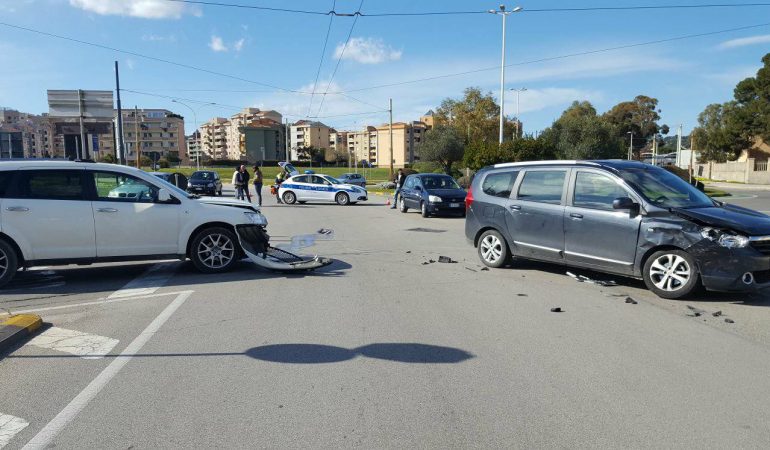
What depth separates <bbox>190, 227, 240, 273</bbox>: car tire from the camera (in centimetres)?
865

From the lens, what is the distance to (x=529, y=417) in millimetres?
3633

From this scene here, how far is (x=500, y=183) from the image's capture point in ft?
30.5

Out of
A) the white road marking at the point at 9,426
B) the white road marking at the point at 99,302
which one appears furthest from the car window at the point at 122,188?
the white road marking at the point at 9,426

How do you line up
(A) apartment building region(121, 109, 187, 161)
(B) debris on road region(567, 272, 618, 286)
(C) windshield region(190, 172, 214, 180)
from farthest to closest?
(A) apartment building region(121, 109, 187, 161), (C) windshield region(190, 172, 214, 180), (B) debris on road region(567, 272, 618, 286)

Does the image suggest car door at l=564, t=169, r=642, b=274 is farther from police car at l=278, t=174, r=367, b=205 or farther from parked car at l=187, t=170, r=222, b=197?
parked car at l=187, t=170, r=222, b=197

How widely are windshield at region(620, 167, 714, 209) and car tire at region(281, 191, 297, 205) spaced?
21559mm

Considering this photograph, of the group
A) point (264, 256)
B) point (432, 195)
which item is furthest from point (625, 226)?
point (432, 195)

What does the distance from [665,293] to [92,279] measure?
27.3ft

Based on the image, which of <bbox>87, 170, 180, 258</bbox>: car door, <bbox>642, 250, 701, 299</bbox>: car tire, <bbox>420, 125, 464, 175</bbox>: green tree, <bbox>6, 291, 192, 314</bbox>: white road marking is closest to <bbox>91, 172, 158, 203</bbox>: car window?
<bbox>87, 170, 180, 258</bbox>: car door

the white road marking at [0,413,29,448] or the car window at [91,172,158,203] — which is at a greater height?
the car window at [91,172,158,203]

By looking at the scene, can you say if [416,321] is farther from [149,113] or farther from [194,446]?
[149,113]

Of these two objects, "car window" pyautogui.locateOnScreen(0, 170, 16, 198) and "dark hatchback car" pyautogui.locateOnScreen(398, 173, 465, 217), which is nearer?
"car window" pyautogui.locateOnScreen(0, 170, 16, 198)

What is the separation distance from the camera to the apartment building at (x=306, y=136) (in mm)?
176125

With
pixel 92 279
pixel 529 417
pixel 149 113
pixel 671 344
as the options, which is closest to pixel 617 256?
pixel 671 344
